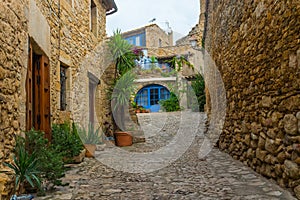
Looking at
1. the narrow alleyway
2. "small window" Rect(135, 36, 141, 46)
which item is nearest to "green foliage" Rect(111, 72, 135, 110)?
the narrow alleyway

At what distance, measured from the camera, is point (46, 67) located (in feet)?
13.3

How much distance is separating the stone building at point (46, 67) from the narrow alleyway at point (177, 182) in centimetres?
80

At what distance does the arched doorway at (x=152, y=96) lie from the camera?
1795cm

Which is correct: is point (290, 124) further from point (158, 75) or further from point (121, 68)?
point (158, 75)

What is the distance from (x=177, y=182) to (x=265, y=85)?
4.58 ft

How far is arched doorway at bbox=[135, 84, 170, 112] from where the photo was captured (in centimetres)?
1795

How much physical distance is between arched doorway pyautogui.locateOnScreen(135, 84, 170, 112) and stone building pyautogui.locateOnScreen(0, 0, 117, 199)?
10253 millimetres

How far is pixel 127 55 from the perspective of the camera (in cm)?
804

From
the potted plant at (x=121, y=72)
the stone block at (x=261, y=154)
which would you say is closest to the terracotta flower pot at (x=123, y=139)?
the potted plant at (x=121, y=72)

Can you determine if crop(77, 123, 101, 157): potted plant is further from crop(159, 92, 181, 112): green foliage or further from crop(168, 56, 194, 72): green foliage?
crop(168, 56, 194, 72): green foliage

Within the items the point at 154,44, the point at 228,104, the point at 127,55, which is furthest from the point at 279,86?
the point at 154,44

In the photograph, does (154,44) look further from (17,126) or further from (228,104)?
(17,126)

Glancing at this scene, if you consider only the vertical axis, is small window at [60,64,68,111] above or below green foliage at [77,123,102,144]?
above

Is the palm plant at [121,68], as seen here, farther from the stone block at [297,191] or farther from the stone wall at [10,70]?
the stone block at [297,191]
